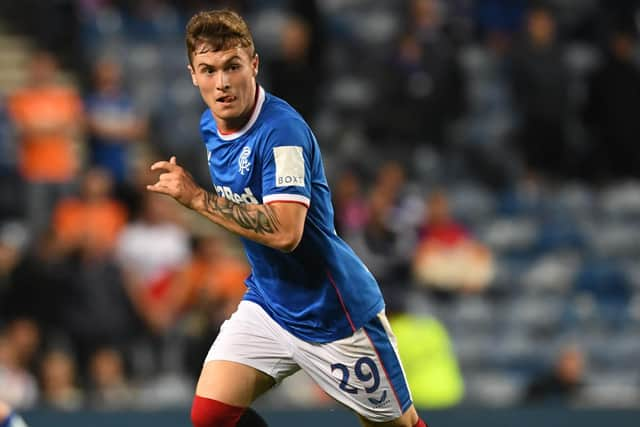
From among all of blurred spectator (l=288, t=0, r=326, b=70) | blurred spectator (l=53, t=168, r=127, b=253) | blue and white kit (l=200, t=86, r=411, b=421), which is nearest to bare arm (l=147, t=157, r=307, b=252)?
blue and white kit (l=200, t=86, r=411, b=421)

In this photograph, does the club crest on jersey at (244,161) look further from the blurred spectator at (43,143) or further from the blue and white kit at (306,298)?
the blurred spectator at (43,143)

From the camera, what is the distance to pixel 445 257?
10.7 metres

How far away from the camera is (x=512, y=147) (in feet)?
39.4

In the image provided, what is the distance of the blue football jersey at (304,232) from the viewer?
191 inches

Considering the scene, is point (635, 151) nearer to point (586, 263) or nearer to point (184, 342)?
point (586, 263)

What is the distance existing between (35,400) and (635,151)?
567 centimetres

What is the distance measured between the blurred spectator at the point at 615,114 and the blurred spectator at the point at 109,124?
4.03 m

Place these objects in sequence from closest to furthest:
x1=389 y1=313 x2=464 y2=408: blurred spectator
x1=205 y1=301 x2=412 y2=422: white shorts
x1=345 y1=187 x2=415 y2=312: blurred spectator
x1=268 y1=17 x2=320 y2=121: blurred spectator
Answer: x1=205 y1=301 x2=412 y2=422: white shorts
x1=389 y1=313 x2=464 y2=408: blurred spectator
x1=345 y1=187 x2=415 y2=312: blurred spectator
x1=268 y1=17 x2=320 y2=121: blurred spectator

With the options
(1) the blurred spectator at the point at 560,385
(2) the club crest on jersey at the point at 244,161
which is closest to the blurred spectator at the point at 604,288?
(1) the blurred spectator at the point at 560,385

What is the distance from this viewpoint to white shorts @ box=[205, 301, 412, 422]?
523cm

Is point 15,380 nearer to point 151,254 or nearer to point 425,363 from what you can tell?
point 151,254

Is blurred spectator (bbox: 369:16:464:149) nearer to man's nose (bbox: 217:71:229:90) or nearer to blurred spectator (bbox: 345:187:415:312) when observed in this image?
blurred spectator (bbox: 345:187:415:312)

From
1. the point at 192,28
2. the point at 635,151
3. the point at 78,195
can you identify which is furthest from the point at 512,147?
the point at 192,28

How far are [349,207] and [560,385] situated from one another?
2.06 meters
